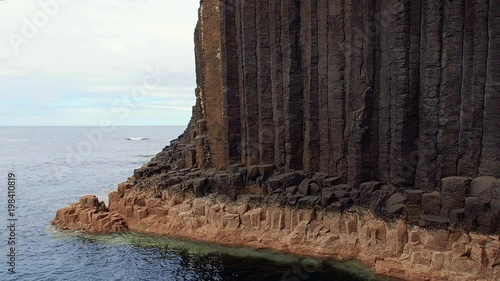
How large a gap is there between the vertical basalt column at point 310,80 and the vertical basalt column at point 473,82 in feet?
29.2

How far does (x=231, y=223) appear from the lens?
27.6 m

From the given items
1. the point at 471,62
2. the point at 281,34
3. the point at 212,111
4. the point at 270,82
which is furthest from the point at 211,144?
the point at 471,62

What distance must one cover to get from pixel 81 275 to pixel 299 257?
11.8m

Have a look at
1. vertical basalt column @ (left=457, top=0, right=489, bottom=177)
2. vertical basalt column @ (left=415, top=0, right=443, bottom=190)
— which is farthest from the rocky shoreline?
vertical basalt column @ (left=457, top=0, right=489, bottom=177)

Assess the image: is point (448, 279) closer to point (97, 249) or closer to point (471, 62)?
point (471, 62)

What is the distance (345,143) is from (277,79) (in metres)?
6.49

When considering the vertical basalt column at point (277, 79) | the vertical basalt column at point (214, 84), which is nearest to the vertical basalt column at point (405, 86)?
the vertical basalt column at point (277, 79)

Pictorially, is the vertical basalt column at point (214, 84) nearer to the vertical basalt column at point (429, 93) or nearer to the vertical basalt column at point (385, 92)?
the vertical basalt column at point (385, 92)

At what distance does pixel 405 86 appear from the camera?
2333 cm

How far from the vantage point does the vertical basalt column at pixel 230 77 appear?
1254 inches

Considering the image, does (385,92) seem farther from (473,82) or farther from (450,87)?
(473,82)

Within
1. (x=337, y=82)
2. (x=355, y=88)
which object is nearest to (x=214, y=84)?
(x=337, y=82)

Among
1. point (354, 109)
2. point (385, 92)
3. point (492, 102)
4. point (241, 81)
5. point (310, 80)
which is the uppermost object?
point (241, 81)

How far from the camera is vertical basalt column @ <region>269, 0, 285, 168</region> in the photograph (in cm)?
2934
